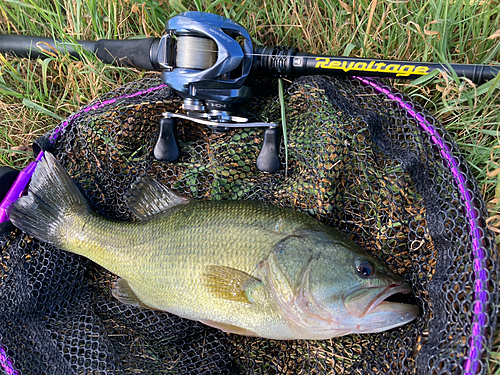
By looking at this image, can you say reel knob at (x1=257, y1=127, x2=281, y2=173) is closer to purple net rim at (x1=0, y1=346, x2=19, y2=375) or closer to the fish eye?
the fish eye

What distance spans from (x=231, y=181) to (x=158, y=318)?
1.04 meters

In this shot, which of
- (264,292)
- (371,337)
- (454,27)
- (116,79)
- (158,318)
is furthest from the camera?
(116,79)

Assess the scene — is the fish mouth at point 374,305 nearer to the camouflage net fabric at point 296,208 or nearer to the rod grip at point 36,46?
the camouflage net fabric at point 296,208

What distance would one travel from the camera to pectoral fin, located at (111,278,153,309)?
232 centimetres

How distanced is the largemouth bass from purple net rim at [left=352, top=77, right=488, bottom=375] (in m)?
0.28

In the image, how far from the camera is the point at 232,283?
1940 millimetres

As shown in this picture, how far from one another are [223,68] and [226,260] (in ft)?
3.51

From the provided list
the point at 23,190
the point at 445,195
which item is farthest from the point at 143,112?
the point at 445,195

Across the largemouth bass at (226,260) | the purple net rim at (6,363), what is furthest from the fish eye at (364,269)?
the purple net rim at (6,363)

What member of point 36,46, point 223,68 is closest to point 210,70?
point 223,68

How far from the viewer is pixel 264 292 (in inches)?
→ 75.1

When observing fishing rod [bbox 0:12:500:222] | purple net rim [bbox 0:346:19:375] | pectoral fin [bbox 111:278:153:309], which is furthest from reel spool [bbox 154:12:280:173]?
purple net rim [bbox 0:346:19:375]

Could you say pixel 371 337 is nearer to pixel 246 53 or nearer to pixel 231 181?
pixel 231 181

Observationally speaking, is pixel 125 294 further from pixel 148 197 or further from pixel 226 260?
pixel 226 260
